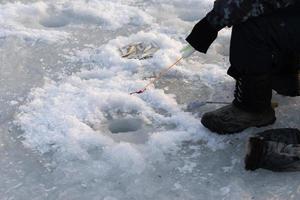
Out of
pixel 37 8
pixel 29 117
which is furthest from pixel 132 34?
pixel 29 117

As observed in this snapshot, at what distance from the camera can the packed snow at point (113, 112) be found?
229 cm

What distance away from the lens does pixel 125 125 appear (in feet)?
8.87

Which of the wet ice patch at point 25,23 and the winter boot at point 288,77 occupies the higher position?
the winter boot at point 288,77

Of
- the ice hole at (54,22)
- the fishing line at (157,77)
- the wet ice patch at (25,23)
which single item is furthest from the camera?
the ice hole at (54,22)

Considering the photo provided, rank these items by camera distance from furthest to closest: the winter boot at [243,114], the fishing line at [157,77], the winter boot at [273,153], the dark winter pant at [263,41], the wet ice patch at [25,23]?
the wet ice patch at [25,23]
the fishing line at [157,77]
the winter boot at [243,114]
the dark winter pant at [263,41]
the winter boot at [273,153]

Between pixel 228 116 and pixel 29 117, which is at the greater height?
pixel 228 116

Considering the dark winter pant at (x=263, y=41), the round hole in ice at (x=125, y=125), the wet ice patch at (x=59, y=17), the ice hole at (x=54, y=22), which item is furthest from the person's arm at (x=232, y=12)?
the ice hole at (x=54, y=22)

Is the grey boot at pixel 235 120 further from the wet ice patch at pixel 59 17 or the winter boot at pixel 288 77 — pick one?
the wet ice patch at pixel 59 17

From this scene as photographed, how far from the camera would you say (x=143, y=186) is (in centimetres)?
227

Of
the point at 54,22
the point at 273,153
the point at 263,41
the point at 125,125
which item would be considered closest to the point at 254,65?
the point at 263,41

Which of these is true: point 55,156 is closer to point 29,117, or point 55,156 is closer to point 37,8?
point 29,117

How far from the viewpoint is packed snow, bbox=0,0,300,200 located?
229 cm

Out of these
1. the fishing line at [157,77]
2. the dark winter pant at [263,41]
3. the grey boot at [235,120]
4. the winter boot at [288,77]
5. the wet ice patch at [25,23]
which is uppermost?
the dark winter pant at [263,41]

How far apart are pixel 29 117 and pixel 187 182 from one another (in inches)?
34.8
